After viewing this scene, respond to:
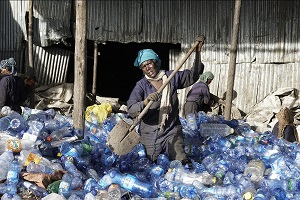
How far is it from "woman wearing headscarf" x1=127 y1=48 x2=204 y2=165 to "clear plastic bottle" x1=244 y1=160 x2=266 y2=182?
0.69 meters

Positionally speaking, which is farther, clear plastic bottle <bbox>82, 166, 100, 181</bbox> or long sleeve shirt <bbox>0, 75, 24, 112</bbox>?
long sleeve shirt <bbox>0, 75, 24, 112</bbox>

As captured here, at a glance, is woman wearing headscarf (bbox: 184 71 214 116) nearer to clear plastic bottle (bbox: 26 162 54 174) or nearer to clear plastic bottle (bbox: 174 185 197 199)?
clear plastic bottle (bbox: 174 185 197 199)

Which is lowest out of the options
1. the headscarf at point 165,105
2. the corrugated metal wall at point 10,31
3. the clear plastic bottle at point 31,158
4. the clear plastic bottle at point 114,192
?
the clear plastic bottle at point 114,192

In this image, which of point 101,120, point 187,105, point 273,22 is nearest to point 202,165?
point 101,120

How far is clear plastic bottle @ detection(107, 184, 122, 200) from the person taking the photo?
433 cm

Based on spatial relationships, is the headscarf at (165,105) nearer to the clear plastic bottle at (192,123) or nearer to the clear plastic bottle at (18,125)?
the clear plastic bottle at (18,125)

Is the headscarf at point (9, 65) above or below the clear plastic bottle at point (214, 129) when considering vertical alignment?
above

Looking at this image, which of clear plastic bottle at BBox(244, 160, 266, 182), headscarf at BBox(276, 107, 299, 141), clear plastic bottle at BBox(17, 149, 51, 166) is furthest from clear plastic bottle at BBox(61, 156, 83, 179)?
headscarf at BBox(276, 107, 299, 141)

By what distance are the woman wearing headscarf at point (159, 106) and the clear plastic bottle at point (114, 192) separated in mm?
1151

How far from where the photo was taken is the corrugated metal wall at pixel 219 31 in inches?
451

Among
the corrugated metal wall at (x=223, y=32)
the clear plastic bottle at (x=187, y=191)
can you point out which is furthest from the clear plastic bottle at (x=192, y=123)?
the corrugated metal wall at (x=223, y=32)

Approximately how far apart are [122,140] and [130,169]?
347 millimetres

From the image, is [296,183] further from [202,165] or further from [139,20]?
[139,20]

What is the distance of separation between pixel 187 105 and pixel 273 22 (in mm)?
3168
